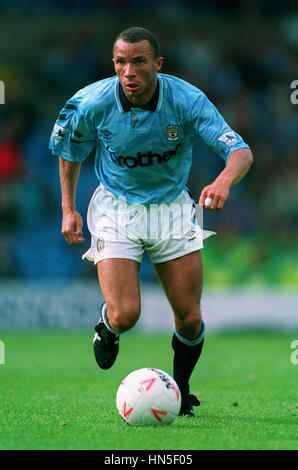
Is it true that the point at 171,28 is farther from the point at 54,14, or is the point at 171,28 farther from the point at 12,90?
the point at 12,90

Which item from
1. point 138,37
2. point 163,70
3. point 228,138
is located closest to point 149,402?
point 228,138

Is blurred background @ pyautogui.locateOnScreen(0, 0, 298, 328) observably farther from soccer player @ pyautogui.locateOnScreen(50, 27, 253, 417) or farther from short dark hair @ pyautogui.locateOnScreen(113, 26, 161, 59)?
short dark hair @ pyautogui.locateOnScreen(113, 26, 161, 59)

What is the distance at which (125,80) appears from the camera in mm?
5488

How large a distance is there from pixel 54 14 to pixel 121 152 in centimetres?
1321

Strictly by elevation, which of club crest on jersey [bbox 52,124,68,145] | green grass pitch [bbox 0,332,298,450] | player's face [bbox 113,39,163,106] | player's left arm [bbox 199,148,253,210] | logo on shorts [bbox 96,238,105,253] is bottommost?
green grass pitch [bbox 0,332,298,450]

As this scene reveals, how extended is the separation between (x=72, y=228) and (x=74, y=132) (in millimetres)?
655

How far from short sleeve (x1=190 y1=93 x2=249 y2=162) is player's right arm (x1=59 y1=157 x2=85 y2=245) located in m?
0.97

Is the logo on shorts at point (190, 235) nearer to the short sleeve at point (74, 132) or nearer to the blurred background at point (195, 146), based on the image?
the short sleeve at point (74, 132)

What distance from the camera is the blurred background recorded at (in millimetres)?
14117

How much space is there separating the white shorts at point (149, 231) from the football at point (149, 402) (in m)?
0.93

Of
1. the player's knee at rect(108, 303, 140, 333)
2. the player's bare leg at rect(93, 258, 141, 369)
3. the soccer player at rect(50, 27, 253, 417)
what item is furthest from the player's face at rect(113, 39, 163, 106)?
the player's knee at rect(108, 303, 140, 333)

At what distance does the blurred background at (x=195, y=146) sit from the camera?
1412 centimetres

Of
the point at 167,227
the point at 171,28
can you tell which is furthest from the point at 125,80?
the point at 171,28

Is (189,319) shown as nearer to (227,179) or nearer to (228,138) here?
(227,179)
